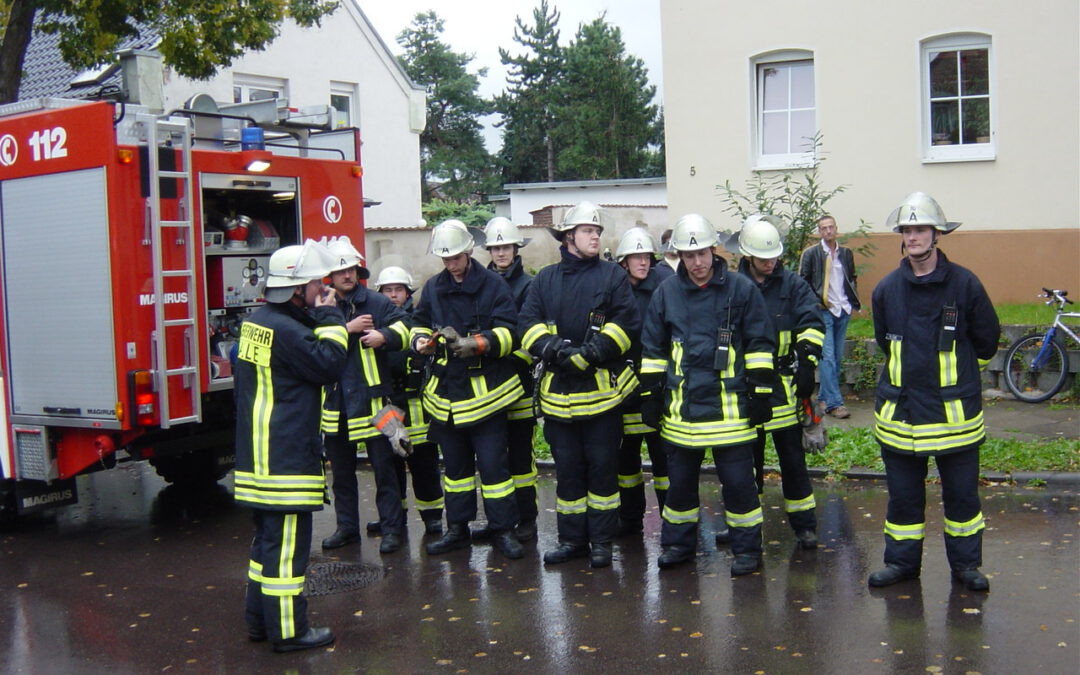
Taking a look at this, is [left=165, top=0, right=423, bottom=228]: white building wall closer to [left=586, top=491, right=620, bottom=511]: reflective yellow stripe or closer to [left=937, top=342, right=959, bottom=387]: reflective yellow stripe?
[left=586, top=491, right=620, bottom=511]: reflective yellow stripe

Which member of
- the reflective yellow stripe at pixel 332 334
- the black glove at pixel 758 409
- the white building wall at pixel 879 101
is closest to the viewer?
the reflective yellow stripe at pixel 332 334

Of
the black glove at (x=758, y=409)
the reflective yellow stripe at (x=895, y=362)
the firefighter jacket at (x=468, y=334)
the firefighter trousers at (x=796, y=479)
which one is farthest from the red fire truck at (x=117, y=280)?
the reflective yellow stripe at (x=895, y=362)

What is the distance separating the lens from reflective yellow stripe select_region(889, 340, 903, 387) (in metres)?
6.15

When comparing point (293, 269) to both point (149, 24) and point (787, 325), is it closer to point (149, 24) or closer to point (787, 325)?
point (787, 325)

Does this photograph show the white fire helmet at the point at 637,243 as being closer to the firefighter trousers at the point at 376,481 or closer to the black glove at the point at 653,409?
the black glove at the point at 653,409

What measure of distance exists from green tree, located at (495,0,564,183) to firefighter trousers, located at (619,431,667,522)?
52594 mm

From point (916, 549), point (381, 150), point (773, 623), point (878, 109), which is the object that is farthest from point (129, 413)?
point (381, 150)

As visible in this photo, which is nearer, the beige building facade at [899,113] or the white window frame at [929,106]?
the beige building facade at [899,113]

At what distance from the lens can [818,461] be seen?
920 cm

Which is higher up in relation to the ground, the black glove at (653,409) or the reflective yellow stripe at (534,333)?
the reflective yellow stripe at (534,333)

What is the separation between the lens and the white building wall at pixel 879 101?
1257cm

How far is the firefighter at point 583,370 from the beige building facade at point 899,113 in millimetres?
7332

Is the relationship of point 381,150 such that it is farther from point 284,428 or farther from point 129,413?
point 284,428

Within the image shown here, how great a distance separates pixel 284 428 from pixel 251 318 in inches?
22.3
